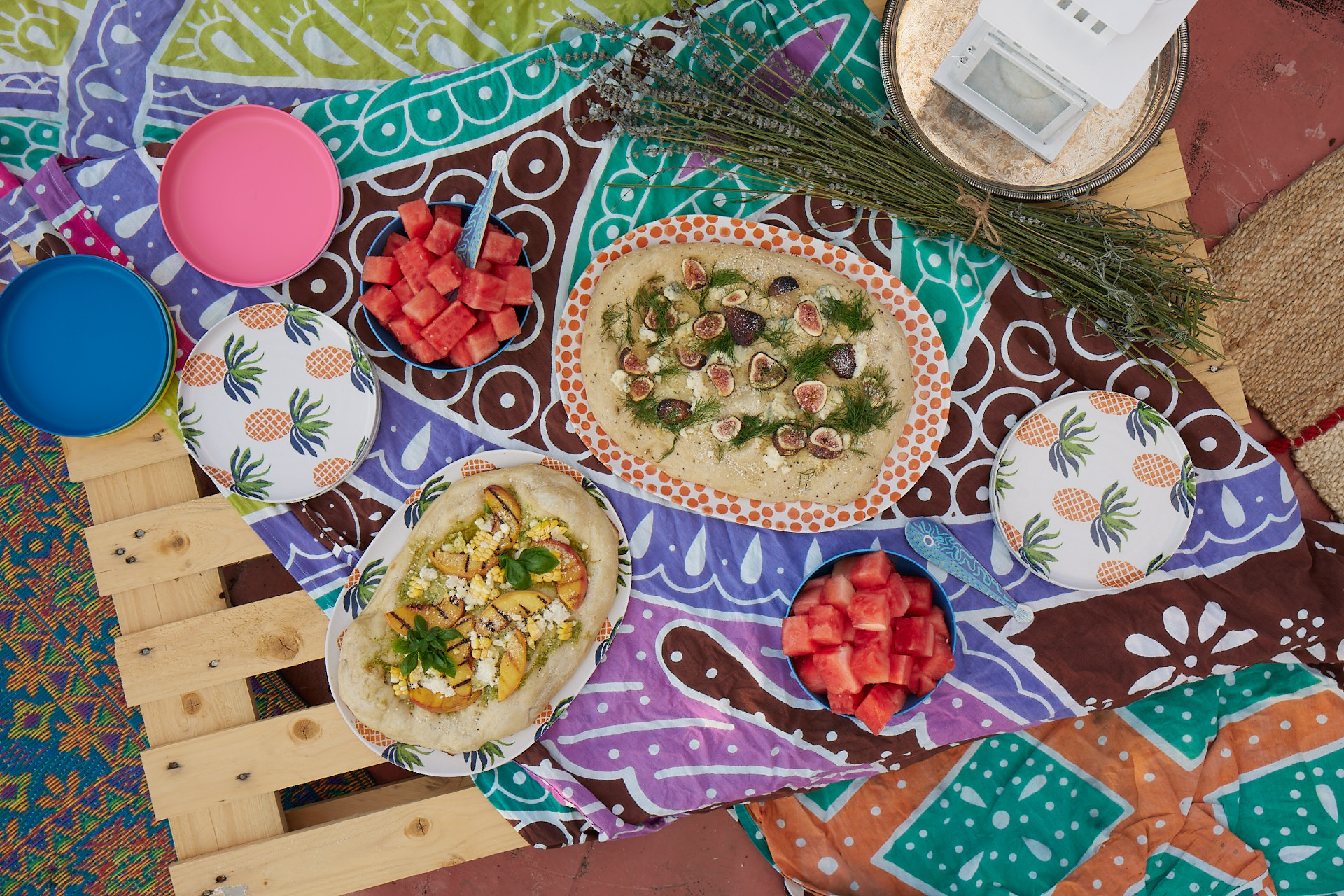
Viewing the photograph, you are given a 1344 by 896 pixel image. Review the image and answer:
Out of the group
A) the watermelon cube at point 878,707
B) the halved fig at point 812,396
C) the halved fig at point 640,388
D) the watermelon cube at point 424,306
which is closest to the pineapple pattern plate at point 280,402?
the watermelon cube at point 424,306

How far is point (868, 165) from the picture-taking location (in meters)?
3.60

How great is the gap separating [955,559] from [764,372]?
1.23 meters

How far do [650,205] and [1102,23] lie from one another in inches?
76.5

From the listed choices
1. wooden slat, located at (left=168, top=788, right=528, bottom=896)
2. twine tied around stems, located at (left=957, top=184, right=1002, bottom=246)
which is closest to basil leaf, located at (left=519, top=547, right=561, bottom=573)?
wooden slat, located at (left=168, top=788, right=528, bottom=896)

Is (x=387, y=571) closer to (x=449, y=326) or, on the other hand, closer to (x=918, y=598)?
(x=449, y=326)

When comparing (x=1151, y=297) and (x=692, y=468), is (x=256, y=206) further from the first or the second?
(x=1151, y=297)

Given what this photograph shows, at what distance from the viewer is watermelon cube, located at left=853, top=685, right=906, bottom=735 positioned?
3.41m

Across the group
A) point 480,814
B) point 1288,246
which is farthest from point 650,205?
point 1288,246

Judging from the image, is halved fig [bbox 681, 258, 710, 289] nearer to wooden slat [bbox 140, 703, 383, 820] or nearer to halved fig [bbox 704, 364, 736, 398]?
halved fig [bbox 704, 364, 736, 398]

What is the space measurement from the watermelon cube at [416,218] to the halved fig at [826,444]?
6.51 ft

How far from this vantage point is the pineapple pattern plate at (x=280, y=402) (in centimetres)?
361

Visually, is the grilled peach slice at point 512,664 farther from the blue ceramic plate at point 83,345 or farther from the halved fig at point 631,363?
the blue ceramic plate at point 83,345

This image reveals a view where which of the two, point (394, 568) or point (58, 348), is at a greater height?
point (58, 348)

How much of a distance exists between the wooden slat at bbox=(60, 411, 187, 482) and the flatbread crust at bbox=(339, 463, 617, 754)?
124 centimetres
